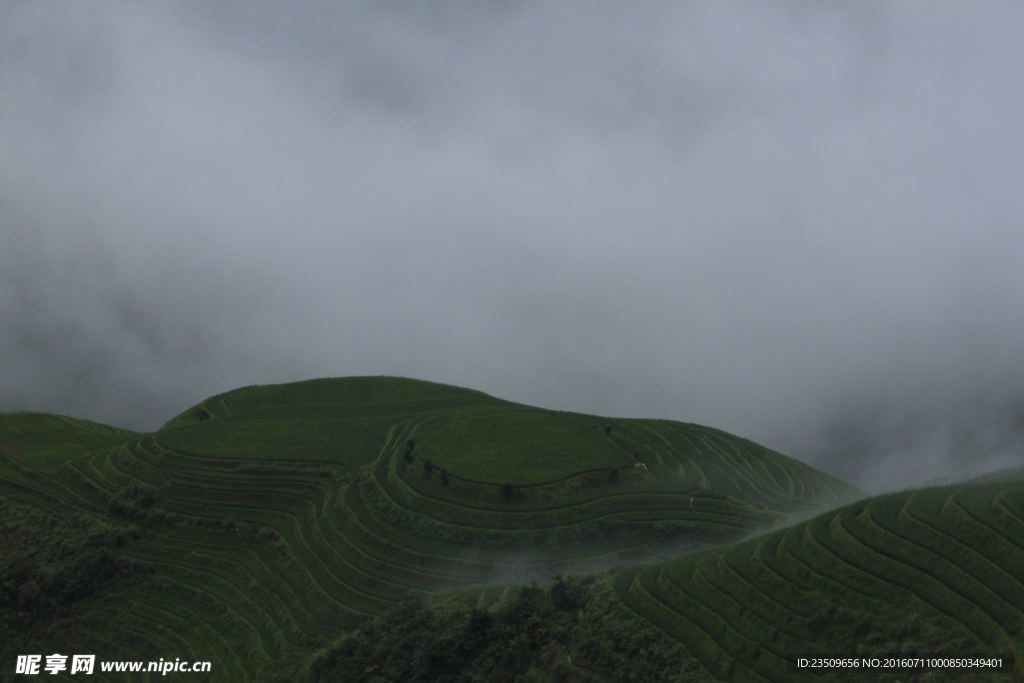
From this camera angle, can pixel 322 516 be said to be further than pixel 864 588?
Yes

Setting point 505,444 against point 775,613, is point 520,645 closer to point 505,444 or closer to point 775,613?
point 775,613

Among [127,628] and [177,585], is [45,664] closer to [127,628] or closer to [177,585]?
[127,628]

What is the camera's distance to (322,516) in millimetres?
60375

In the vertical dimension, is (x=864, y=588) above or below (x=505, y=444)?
below

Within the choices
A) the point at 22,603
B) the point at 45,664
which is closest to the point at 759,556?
the point at 45,664

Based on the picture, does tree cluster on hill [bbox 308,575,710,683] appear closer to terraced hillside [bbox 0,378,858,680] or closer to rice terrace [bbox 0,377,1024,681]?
rice terrace [bbox 0,377,1024,681]

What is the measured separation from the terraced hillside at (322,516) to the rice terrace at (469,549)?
7.6 inches

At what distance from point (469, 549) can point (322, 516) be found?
12463mm

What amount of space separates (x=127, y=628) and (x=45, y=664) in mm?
4811

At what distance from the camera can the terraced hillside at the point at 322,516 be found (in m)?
52.3

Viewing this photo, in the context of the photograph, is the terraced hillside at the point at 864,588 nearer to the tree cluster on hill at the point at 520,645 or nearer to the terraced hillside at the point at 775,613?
the terraced hillside at the point at 775,613

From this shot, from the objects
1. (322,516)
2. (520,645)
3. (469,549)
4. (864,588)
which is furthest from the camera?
(322,516)

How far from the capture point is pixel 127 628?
53.2m
